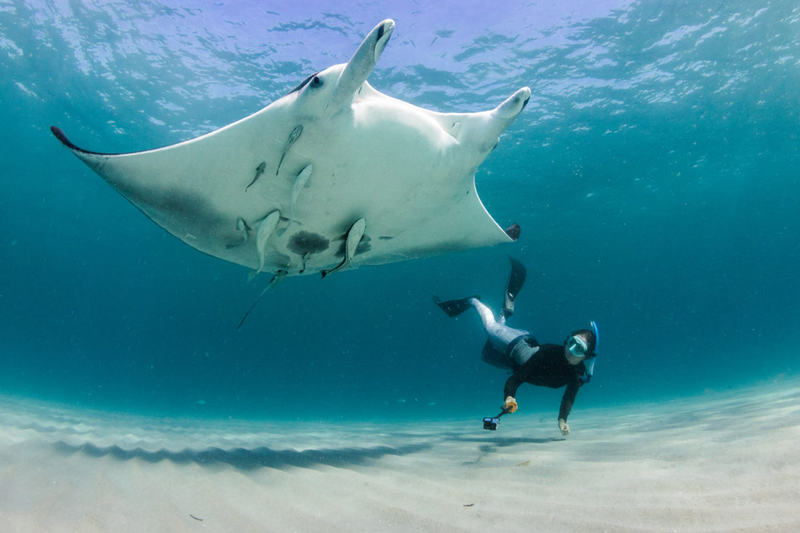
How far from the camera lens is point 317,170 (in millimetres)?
2695

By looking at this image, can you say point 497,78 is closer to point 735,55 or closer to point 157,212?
point 735,55

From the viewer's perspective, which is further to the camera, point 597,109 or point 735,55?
point 597,109

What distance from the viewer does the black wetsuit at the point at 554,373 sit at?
439cm

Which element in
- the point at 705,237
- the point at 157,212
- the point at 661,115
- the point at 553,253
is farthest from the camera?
the point at 705,237

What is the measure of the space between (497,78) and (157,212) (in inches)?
480

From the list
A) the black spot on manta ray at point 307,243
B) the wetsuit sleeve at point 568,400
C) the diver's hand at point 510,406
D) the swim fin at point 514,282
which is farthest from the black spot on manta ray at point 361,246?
the swim fin at point 514,282

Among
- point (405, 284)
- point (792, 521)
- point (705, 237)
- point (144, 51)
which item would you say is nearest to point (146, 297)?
point (405, 284)

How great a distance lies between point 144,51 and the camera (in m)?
11.2

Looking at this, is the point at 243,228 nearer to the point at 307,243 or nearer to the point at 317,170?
the point at 307,243

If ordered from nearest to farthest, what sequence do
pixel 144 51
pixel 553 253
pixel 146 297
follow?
pixel 144 51 < pixel 553 253 < pixel 146 297

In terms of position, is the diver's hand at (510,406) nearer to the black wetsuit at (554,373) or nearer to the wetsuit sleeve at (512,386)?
the wetsuit sleeve at (512,386)

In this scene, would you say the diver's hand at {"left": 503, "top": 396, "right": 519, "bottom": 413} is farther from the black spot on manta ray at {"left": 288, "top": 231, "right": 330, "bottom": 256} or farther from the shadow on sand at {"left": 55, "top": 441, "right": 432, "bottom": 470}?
the black spot on manta ray at {"left": 288, "top": 231, "right": 330, "bottom": 256}

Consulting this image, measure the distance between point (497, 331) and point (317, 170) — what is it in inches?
200

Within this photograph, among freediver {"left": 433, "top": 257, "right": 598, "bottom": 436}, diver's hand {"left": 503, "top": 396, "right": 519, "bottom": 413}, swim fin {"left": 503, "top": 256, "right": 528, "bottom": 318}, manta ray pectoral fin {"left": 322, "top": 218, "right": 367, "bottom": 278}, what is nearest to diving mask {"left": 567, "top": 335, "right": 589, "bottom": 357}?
freediver {"left": 433, "top": 257, "right": 598, "bottom": 436}
